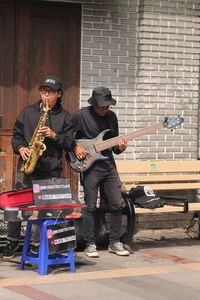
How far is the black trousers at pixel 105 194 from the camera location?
30.9 ft

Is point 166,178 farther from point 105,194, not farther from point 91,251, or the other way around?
point 91,251

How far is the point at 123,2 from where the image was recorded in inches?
429

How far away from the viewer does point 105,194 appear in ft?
31.7

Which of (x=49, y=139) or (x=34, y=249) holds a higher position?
(x=49, y=139)

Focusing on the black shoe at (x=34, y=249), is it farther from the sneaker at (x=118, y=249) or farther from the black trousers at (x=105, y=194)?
the sneaker at (x=118, y=249)

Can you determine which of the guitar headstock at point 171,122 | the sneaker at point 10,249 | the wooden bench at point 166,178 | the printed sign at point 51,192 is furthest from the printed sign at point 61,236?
the guitar headstock at point 171,122

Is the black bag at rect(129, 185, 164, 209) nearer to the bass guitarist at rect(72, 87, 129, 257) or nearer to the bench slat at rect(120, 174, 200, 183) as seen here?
the bass guitarist at rect(72, 87, 129, 257)

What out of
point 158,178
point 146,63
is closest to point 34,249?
point 158,178

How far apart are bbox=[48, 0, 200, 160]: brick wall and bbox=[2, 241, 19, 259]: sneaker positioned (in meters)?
2.49

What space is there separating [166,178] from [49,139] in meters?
Answer: 2.48

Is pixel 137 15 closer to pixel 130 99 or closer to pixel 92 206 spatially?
pixel 130 99

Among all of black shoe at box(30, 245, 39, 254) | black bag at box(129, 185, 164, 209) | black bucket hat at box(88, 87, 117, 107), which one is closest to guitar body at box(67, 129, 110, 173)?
black bucket hat at box(88, 87, 117, 107)

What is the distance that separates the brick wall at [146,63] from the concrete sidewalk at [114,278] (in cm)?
189

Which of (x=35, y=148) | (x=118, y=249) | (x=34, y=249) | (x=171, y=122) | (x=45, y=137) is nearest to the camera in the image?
(x=35, y=148)
